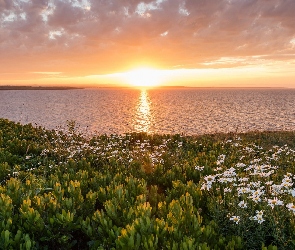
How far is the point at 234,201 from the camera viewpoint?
498 centimetres

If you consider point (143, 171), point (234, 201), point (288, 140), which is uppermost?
point (234, 201)

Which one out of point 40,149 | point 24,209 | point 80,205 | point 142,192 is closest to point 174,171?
point 142,192

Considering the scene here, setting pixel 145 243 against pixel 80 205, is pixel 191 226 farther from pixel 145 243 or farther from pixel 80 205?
pixel 80 205

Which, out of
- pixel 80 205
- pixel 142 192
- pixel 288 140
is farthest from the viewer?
pixel 288 140

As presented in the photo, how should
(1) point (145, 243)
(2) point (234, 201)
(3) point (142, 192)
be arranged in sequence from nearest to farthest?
(1) point (145, 243)
(2) point (234, 201)
(3) point (142, 192)

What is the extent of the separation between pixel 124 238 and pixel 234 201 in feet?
6.55

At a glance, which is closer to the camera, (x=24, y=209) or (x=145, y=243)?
(x=145, y=243)

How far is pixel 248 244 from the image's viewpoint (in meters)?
4.80

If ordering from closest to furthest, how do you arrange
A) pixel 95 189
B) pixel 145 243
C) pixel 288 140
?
1. pixel 145 243
2. pixel 95 189
3. pixel 288 140

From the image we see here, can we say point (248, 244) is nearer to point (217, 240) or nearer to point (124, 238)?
point (217, 240)

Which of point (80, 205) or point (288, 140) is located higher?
point (80, 205)

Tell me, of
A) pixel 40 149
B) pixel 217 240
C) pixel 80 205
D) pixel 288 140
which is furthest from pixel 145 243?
pixel 288 140

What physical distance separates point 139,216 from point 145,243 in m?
0.94

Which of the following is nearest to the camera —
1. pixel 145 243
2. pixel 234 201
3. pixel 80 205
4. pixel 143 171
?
pixel 145 243
